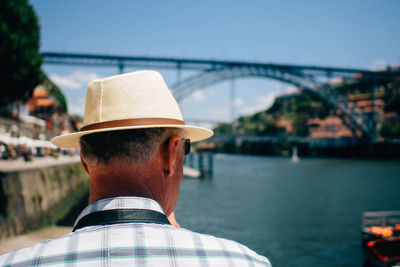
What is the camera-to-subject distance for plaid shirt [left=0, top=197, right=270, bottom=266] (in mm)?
708

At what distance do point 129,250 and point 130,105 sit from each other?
1.34 ft

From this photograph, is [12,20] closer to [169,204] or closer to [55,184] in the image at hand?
[55,184]

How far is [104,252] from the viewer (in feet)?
2.33

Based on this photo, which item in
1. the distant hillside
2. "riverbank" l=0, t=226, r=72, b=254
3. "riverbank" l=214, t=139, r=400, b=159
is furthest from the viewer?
the distant hillside

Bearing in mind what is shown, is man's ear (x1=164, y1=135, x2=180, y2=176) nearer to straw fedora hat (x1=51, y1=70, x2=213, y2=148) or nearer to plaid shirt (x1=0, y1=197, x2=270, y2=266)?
straw fedora hat (x1=51, y1=70, x2=213, y2=148)

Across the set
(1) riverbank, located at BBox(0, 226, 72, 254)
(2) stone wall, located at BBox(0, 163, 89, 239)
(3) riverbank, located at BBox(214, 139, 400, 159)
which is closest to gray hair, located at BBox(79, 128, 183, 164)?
(1) riverbank, located at BBox(0, 226, 72, 254)

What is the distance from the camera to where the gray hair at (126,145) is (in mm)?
941

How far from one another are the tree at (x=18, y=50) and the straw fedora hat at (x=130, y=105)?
57.7 ft

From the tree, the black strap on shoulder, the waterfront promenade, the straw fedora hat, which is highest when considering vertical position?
the tree

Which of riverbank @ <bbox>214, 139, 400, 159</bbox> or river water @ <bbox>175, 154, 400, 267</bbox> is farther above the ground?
river water @ <bbox>175, 154, 400, 267</bbox>

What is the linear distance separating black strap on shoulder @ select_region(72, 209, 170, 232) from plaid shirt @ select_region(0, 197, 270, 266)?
27mm

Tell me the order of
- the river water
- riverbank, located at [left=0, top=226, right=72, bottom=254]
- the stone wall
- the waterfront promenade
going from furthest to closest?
the river water
the waterfront promenade
the stone wall
riverbank, located at [left=0, top=226, right=72, bottom=254]

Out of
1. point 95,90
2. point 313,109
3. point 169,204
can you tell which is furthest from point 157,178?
point 313,109

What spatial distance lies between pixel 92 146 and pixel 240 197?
23.6 metres
